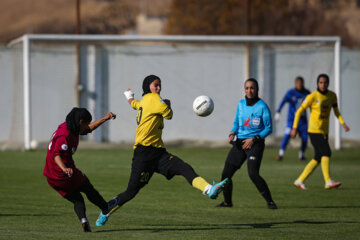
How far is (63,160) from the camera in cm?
939

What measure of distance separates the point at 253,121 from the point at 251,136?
0.25 m

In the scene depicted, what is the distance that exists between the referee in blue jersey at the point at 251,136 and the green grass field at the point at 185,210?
550 mm

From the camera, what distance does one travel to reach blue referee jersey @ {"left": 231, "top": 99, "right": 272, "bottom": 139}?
11.9 m

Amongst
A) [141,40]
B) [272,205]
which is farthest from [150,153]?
[141,40]

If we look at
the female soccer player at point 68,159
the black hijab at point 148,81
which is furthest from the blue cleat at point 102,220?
the black hijab at point 148,81

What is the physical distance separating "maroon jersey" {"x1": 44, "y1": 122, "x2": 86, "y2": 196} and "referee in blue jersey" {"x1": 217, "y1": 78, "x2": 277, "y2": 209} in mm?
3095

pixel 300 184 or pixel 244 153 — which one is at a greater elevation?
pixel 244 153

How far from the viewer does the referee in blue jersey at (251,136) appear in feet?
39.1

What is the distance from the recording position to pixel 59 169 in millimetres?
9484

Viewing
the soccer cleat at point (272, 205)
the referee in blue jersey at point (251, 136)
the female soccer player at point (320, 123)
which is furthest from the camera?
the female soccer player at point (320, 123)

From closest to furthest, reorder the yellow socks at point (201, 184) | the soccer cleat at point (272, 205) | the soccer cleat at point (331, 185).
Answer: the yellow socks at point (201, 184)
the soccer cleat at point (272, 205)
the soccer cleat at point (331, 185)

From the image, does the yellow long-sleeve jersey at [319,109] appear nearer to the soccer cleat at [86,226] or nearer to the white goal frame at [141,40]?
the soccer cleat at [86,226]

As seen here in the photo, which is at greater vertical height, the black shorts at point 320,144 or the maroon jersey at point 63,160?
the maroon jersey at point 63,160

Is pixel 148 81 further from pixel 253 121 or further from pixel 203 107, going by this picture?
pixel 253 121
